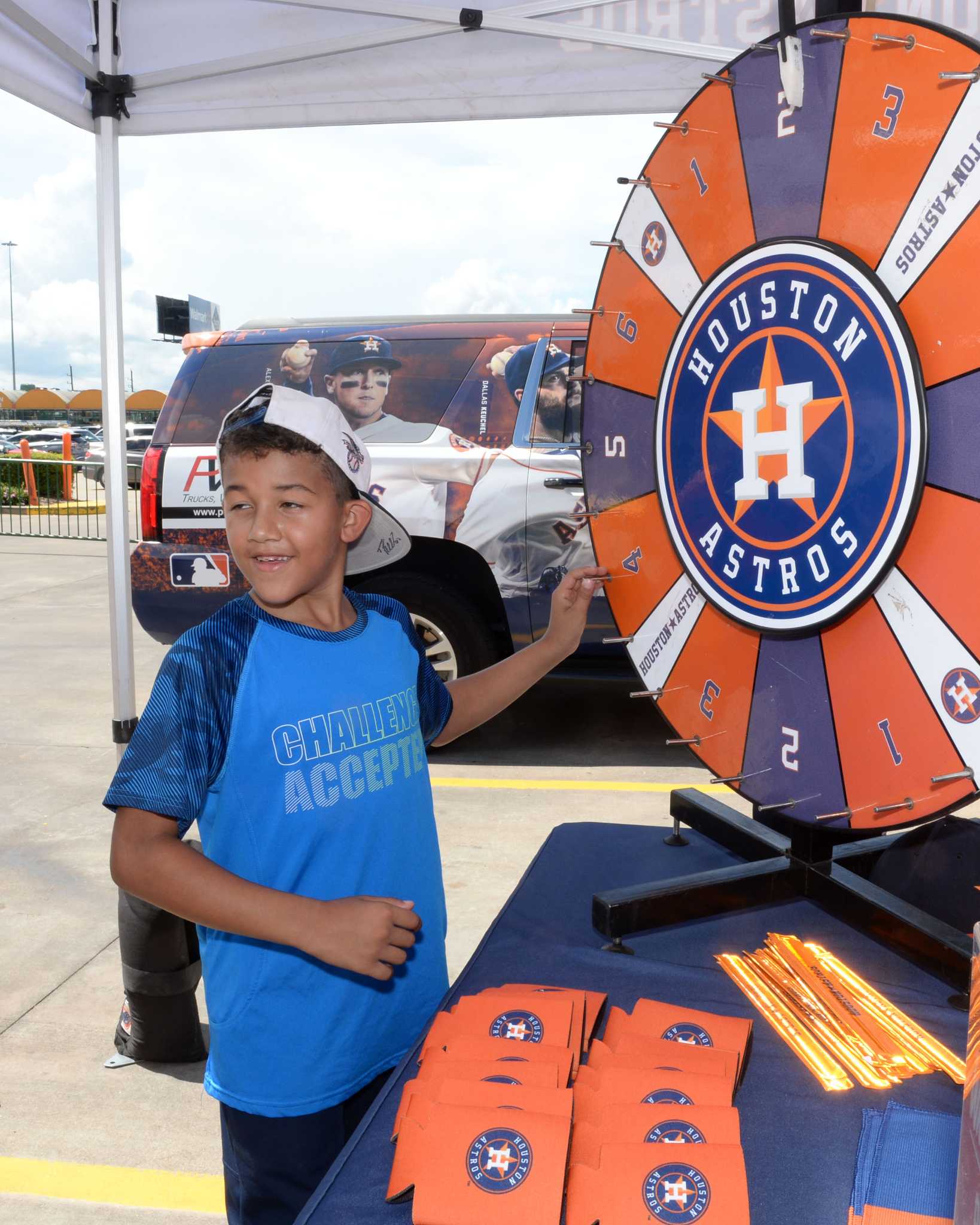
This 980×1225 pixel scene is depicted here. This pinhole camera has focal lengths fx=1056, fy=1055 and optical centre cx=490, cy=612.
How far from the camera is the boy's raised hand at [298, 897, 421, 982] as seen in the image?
103 centimetres

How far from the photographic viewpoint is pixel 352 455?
4.63 ft

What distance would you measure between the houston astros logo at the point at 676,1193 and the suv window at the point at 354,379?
406 centimetres

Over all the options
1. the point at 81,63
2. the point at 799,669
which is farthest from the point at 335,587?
the point at 81,63

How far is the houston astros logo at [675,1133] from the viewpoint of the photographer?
0.86m

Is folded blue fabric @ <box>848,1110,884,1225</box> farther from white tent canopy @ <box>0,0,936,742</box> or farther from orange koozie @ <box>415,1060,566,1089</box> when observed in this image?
white tent canopy @ <box>0,0,936,742</box>

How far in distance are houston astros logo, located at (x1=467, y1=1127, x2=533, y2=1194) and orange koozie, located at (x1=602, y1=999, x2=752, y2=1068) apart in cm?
21

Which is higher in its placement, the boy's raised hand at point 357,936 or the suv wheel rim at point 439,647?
the boy's raised hand at point 357,936

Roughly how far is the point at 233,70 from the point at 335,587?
2.10 metres

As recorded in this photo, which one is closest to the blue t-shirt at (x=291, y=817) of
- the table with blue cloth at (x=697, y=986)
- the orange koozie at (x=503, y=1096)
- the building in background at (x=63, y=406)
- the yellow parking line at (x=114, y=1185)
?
the table with blue cloth at (x=697, y=986)

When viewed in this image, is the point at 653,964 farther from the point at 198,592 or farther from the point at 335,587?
the point at 198,592

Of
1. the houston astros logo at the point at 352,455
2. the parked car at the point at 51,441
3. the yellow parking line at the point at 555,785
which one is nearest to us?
the houston astros logo at the point at 352,455

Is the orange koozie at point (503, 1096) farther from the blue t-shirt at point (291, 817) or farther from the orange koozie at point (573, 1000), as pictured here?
the blue t-shirt at point (291, 817)

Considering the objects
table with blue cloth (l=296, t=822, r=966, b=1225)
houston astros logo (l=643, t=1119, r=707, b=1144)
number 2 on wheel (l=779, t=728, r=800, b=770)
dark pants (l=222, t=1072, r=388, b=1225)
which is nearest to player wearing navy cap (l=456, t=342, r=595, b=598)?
table with blue cloth (l=296, t=822, r=966, b=1225)

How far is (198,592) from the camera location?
4832mm
